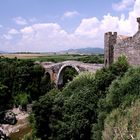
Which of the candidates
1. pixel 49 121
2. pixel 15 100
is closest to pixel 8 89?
pixel 15 100

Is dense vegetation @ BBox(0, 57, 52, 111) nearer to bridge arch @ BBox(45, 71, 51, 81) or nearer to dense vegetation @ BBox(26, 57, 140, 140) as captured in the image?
bridge arch @ BBox(45, 71, 51, 81)

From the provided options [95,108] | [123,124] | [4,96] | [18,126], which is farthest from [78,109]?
[4,96]

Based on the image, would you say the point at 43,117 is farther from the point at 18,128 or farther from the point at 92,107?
the point at 18,128

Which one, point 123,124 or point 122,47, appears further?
point 122,47

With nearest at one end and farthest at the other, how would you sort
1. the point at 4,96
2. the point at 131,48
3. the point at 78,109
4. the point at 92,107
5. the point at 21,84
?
the point at 92,107
the point at 78,109
the point at 131,48
the point at 21,84
the point at 4,96

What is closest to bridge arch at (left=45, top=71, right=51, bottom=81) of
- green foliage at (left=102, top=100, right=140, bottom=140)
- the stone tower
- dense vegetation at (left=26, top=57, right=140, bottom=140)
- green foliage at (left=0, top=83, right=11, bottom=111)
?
green foliage at (left=0, top=83, right=11, bottom=111)

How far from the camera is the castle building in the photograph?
113 feet

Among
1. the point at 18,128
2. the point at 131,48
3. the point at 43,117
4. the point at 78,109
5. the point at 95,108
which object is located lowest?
the point at 18,128

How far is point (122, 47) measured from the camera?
3731 centimetres

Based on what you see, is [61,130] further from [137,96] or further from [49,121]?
[137,96]

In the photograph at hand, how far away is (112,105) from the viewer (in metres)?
27.6

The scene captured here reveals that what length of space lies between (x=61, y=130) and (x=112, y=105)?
7129 millimetres

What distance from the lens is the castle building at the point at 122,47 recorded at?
34.4 meters

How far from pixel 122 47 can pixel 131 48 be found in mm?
2047
